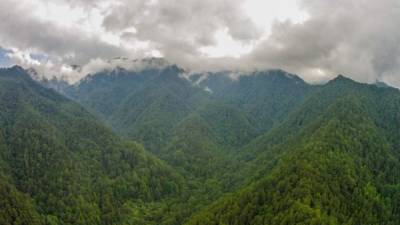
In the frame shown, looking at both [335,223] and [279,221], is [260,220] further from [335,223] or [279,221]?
[335,223]

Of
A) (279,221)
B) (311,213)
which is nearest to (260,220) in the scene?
(279,221)

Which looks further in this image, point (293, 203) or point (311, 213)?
point (293, 203)

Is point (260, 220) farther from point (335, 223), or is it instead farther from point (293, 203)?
point (335, 223)

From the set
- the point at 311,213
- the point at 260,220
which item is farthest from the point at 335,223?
the point at 260,220

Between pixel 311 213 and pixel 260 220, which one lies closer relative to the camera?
pixel 311 213

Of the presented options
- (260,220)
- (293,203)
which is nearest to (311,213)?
(293,203)
